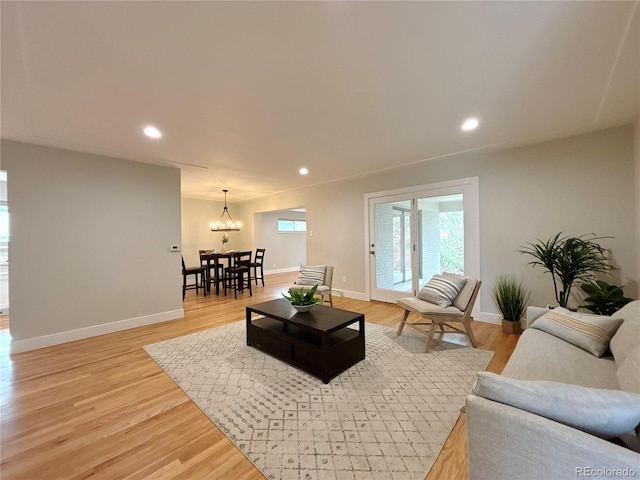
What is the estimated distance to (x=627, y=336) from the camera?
161 cm

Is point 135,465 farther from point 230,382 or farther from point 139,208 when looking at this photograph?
point 139,208

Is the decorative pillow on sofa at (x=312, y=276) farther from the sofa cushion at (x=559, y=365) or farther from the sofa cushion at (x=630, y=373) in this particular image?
the sofa cushion at (x=630, y=373)

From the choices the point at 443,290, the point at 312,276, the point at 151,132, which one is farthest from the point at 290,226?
the point at 443,290

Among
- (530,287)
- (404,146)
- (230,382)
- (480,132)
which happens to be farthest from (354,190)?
(230,382)

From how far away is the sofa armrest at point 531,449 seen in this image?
0.82m

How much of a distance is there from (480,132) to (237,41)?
2.72m

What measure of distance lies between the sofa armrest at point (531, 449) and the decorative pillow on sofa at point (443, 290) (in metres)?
2.03

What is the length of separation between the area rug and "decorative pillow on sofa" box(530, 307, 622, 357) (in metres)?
0.71

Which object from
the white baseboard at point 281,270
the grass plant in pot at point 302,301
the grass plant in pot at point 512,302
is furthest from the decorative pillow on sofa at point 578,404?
the white baseboard at point 281,270

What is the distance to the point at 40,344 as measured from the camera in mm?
3086

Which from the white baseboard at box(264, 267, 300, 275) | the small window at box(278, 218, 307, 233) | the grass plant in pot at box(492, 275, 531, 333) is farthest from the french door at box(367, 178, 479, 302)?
the white baseboard at box(264, 267, 300, 275)

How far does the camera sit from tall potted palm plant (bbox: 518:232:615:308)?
278 centimetres

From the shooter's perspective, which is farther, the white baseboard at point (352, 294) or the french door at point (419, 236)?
the white baseboard at point (352, 294)

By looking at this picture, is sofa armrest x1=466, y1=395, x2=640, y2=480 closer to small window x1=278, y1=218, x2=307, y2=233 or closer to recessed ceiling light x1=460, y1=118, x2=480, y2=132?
recessed ceiling light x1=460, y1=118, x2=480, y2=132
